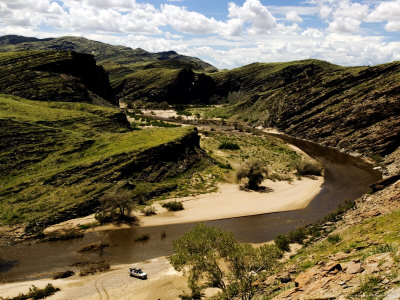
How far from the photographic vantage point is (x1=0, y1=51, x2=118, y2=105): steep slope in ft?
338

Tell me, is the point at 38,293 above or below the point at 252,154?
below

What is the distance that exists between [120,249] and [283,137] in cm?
9978

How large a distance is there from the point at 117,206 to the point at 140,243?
9.58m

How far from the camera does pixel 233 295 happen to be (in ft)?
91.8

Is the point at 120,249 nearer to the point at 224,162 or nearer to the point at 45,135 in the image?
the point at 45,135

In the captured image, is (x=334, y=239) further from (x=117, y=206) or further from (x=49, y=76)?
(x=49, y=76)

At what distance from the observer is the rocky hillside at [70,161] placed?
173 feet

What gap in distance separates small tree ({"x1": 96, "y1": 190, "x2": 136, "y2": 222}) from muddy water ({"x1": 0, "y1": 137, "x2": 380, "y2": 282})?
389 cm

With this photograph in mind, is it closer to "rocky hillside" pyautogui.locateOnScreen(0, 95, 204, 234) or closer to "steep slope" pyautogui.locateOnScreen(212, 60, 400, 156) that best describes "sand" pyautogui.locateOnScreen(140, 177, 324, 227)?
"rocky hillside" pyautogui.locateOnScreen(0, 95, 204, 234)

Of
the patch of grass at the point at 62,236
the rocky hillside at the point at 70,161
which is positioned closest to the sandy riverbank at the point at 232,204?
the patch of grass at the point at 62,236

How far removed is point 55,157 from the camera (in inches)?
2514

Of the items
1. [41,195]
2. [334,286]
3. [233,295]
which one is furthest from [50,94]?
[334,286]

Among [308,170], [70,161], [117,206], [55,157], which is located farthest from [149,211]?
[308,170]

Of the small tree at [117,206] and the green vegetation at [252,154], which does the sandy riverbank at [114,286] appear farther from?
the green vegetation at [252,154]
